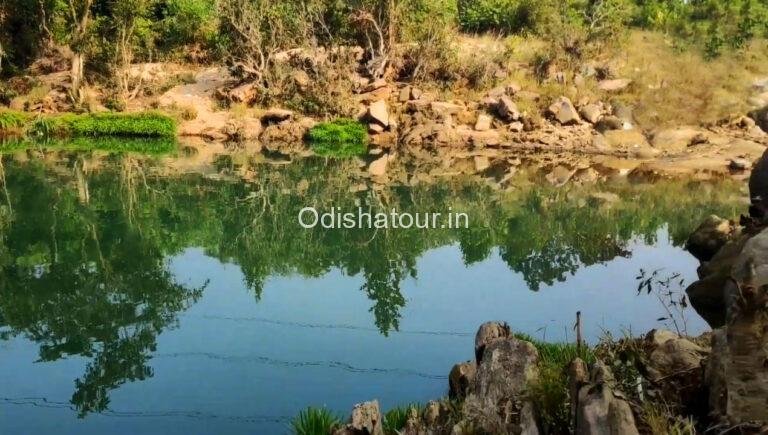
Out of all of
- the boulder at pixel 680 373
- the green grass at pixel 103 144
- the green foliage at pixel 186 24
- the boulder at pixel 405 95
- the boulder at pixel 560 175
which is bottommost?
the boulder at pixel 680 373

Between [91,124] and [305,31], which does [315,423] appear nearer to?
[91,124]

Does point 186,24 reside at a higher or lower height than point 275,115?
higher

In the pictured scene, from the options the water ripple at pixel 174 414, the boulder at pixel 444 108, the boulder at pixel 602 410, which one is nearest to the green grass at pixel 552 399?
the boulder at pixel 602 410

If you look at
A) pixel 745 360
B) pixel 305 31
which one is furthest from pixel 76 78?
pixel 745 360

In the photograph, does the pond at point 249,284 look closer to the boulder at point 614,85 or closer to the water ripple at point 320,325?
the water ripple at point 320,325

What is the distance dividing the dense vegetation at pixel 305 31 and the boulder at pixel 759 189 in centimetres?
1846

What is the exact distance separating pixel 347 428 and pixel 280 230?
809 cm

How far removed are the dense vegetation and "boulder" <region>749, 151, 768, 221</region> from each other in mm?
18461

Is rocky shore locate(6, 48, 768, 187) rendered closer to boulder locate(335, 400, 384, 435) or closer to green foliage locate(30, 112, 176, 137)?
green foliage locate(30, 112, 176, 137)

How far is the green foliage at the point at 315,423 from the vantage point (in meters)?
4.81

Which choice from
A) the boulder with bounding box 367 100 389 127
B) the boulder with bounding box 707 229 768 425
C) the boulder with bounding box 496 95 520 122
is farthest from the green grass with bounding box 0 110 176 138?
the boulder with bounding box 707 229 768 425

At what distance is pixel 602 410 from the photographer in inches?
126

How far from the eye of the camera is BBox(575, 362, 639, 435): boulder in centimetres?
304

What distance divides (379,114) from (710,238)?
16341mm
